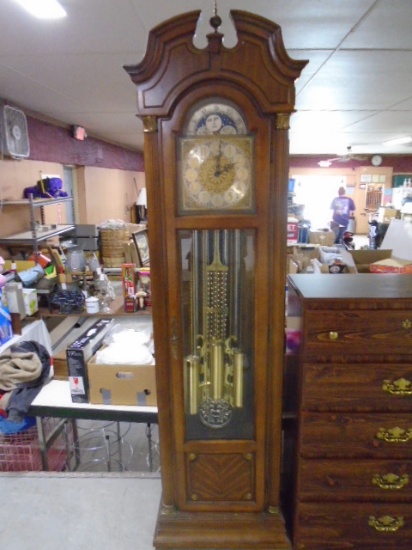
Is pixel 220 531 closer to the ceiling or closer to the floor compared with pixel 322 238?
closer to the floor

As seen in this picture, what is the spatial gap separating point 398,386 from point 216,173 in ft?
2.93

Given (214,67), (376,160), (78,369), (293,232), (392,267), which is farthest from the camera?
(376,160)

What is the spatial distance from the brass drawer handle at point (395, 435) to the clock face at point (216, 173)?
0.85m

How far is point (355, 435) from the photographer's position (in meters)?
1.33

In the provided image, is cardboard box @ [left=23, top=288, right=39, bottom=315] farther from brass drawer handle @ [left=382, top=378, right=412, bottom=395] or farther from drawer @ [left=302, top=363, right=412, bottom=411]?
brass drawer handle @ [left=382, top=378, right=412, bottom=395]

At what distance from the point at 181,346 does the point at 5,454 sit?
140 centimetres

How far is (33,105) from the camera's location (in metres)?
3.33

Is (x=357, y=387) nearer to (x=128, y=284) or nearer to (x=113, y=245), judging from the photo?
(x=128, y=284)

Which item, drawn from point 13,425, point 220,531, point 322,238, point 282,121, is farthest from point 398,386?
point 322,238

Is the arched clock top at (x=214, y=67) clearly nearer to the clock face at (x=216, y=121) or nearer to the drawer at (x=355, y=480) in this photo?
the clock face at (x=216, y=121)

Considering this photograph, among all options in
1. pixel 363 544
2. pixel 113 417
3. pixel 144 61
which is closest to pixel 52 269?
pixel 113 417

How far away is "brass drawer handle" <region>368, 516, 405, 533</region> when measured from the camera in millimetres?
1392

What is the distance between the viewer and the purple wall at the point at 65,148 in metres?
3.69

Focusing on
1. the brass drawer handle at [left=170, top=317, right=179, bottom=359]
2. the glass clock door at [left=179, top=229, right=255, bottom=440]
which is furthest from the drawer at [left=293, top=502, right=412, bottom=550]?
the brass drawer handle at [left=170, top=317, right=179, bottom=359]
